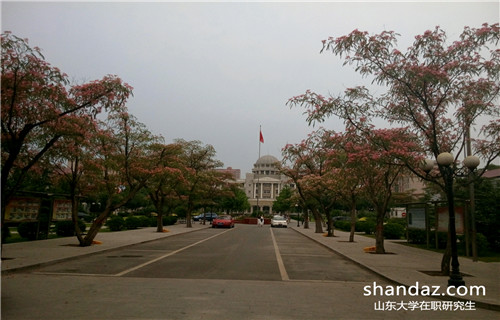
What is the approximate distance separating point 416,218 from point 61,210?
22185mm

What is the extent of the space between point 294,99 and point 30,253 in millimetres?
11614

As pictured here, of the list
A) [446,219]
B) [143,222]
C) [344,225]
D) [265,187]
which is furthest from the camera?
[265,187]

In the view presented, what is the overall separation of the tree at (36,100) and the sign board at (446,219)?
1538cm

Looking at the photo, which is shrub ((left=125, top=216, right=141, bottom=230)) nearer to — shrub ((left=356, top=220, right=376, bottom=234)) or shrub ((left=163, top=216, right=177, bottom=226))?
shrub ((left=163, top=216, right=177, bottom=226))

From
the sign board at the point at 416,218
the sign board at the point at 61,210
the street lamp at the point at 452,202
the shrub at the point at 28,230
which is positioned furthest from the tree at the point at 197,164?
the street lamp at the point at 452,202

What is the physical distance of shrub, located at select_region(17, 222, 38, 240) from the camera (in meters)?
21.7

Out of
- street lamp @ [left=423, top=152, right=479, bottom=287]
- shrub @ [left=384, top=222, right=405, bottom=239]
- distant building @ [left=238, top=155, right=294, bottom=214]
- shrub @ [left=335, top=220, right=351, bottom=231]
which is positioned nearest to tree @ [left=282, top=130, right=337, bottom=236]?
shrub @ [left=384, top=222, right=405, bottom=239]

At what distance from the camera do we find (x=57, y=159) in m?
16.7

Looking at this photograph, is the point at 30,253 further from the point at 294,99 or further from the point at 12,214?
the point at 294,99

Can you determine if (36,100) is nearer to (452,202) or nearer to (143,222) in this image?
(452,202)

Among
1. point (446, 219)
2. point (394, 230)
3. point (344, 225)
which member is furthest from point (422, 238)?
point (344, 225)

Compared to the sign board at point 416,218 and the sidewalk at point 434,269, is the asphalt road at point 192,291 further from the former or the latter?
the sign board at point 416,218

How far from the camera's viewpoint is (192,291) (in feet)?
29.2

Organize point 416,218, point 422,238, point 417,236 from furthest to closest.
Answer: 1. point 417,236
2. point 422,238
3. point 416,218
